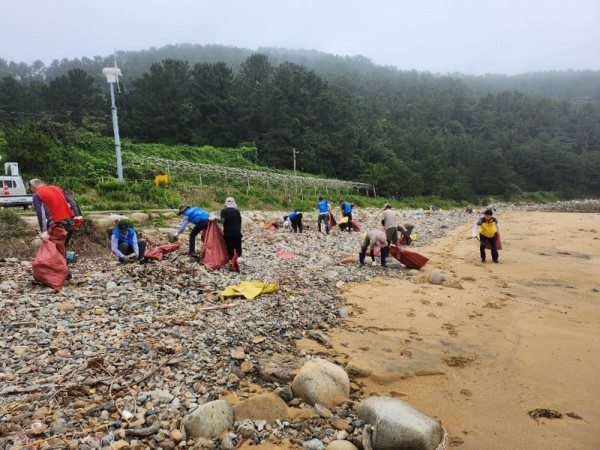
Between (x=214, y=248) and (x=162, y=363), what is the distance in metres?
4.09

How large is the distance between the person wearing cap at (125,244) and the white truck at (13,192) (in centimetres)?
1063

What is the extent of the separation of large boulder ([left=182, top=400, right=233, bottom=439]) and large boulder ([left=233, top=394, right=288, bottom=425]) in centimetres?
12

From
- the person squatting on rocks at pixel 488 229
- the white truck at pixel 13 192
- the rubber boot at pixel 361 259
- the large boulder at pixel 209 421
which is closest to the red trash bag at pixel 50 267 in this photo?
the large boulder at pixel 209 421

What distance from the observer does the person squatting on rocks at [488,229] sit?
10.3 meters

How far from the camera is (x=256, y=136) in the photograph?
45.2m

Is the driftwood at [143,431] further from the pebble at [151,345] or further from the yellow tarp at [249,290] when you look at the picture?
the yellow tarp at [249,290]

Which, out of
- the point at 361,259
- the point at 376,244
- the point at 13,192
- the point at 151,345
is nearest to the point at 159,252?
the point at 151,345

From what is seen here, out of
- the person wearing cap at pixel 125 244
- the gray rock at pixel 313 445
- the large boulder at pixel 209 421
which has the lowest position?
the gray rock at pixel 313 445

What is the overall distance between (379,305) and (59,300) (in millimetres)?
5145

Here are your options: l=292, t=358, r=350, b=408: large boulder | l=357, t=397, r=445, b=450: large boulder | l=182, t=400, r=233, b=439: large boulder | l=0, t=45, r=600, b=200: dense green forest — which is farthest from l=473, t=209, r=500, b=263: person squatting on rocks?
l=0, t=45, r=600, b=200: dense green forest

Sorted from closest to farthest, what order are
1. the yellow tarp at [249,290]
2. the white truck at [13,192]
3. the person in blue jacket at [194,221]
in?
the yellow tarp at [249,290], the person in blue jacket at [194,221], the white truck at [13,192]

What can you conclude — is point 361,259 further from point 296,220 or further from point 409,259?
point 296,220

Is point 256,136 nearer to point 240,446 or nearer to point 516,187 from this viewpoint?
point 516,187

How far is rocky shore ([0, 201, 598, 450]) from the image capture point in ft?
10.4
